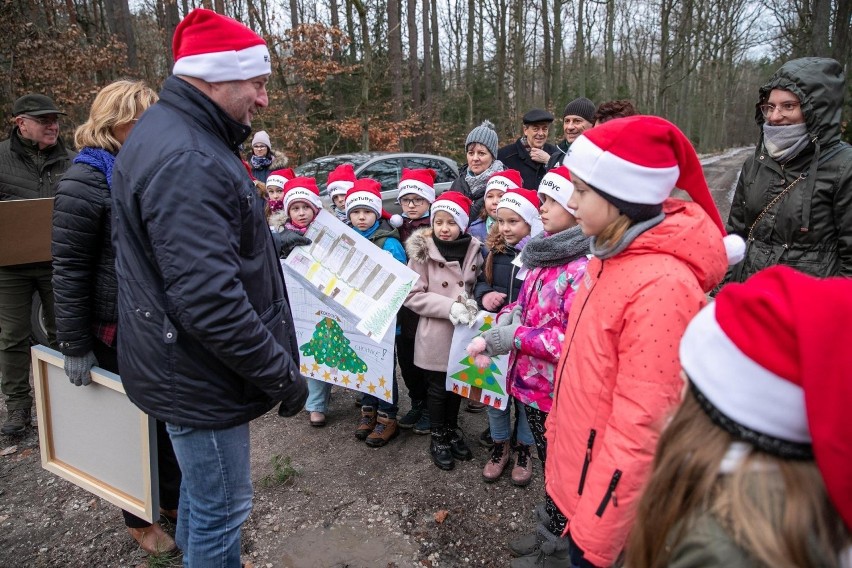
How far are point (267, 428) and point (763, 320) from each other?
3.77 metres

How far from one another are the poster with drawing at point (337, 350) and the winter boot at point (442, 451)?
415 millimetres

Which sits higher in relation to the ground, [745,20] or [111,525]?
[745,20]

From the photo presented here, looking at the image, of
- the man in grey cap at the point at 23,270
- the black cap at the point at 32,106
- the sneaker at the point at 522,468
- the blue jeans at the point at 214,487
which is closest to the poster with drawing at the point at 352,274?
the sneaker at the point at 522,468

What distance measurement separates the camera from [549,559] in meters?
2.55

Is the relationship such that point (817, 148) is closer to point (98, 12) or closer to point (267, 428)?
point (267, 428)

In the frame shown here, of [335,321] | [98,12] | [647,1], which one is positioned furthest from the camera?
[647,1]

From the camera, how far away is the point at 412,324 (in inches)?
150

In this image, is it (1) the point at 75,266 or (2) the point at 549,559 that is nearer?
(1) the point at 75,266

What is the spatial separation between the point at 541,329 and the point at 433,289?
1137 mm

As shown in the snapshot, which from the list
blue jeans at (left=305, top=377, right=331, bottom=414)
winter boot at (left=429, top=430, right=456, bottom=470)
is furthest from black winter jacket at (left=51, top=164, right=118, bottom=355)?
winter boot at (left=429, top=430, right=456, bottom=470)

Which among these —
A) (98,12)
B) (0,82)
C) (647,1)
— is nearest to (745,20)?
(647,1)

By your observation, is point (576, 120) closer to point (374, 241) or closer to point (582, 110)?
point (582, 110)

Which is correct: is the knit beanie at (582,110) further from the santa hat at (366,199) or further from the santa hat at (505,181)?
the santa hat at (366,199)

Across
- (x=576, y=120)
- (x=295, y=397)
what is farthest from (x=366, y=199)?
(x=576, y=120)
